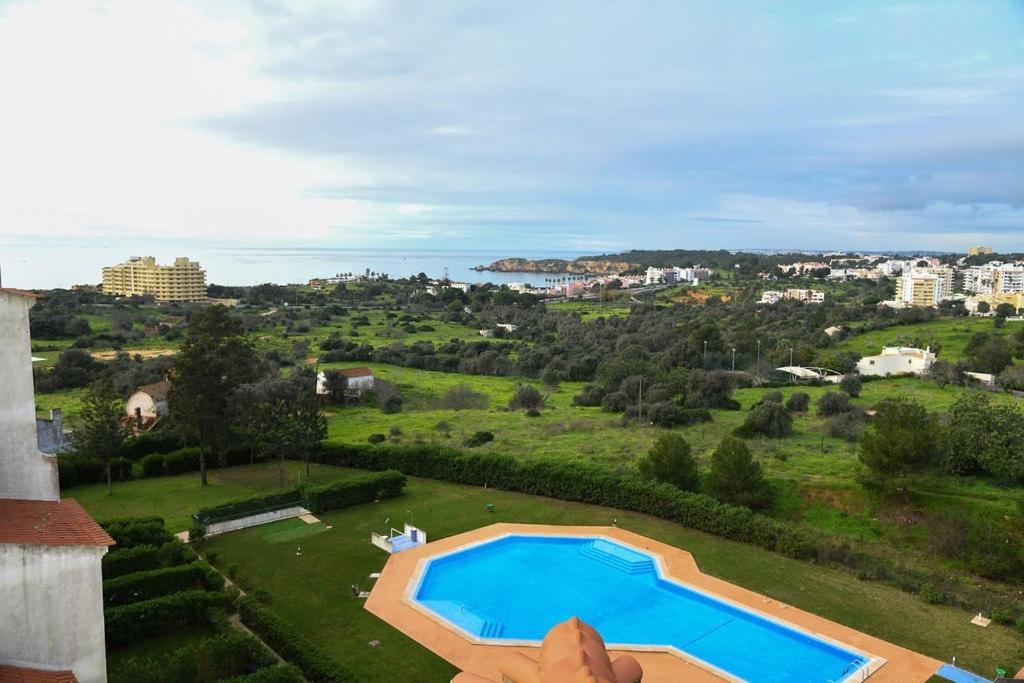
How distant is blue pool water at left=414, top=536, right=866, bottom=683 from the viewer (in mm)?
15203

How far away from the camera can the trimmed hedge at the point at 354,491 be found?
23.3m

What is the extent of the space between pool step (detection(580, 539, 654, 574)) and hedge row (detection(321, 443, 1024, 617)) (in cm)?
265

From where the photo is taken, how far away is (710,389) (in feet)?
127

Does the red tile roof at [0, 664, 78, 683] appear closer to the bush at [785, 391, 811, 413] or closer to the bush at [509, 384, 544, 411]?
the bush at [509, 384, 544, 411]

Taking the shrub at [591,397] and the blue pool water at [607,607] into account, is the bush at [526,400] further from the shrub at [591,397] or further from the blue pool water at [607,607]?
the blue pool water at [607,607]

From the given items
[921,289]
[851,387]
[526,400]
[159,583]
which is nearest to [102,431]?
[159,583]

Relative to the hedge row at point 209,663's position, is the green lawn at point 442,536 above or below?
below

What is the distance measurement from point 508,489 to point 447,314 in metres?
61.4

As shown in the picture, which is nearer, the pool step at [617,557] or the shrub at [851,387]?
the pool step at [617,557]

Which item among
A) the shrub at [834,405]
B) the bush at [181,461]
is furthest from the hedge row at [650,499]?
the shrub at [834,405]

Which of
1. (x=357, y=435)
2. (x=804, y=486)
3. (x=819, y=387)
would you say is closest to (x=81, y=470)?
(x=357, y=435)

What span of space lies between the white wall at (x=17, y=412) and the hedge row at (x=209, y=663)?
127 inches

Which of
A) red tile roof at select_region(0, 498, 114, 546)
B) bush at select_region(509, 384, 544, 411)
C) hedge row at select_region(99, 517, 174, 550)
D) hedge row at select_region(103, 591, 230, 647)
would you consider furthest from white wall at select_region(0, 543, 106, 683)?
bush at select_region(509, 384, 544, 411)

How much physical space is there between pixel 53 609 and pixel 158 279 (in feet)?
357
